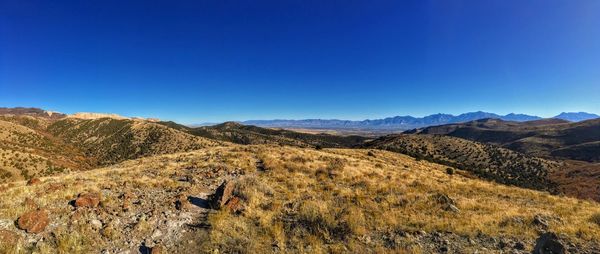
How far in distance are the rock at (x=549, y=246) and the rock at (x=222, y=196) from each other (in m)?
10.2

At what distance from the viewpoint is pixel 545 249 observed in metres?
7.64

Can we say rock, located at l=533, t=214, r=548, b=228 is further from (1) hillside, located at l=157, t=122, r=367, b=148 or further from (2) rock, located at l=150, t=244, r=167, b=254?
(1) hillside, located at l=157, t=122, r=367, b=148

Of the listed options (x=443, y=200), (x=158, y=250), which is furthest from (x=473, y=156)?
(x=158, y=250)

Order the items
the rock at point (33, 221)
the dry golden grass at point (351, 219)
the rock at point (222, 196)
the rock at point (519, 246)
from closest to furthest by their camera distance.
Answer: the rock at point (519, 246) → the rock at point (33, 221) → the dry golden grass at point (351, 219) → the rock at point (222, 196)

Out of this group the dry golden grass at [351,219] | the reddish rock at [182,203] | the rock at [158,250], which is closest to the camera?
the rock at [158,250]

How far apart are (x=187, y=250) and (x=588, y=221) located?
46.8 ft

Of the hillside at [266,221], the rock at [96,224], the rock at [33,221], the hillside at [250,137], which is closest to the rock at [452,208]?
the hillside at [266,221]

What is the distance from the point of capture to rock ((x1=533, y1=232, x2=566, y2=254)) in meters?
7.40

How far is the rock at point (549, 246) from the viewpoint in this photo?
7402 millimetres

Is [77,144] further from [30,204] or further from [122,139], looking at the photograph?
[30,204]

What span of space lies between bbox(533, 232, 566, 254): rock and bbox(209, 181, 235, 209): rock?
10224 millimetres

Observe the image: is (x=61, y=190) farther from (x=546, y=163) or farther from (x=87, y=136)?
(x=87, y=136)

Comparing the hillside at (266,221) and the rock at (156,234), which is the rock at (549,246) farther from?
the rock at (156,234)

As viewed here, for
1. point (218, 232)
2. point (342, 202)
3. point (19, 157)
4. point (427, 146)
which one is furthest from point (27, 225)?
point (427, 146)
